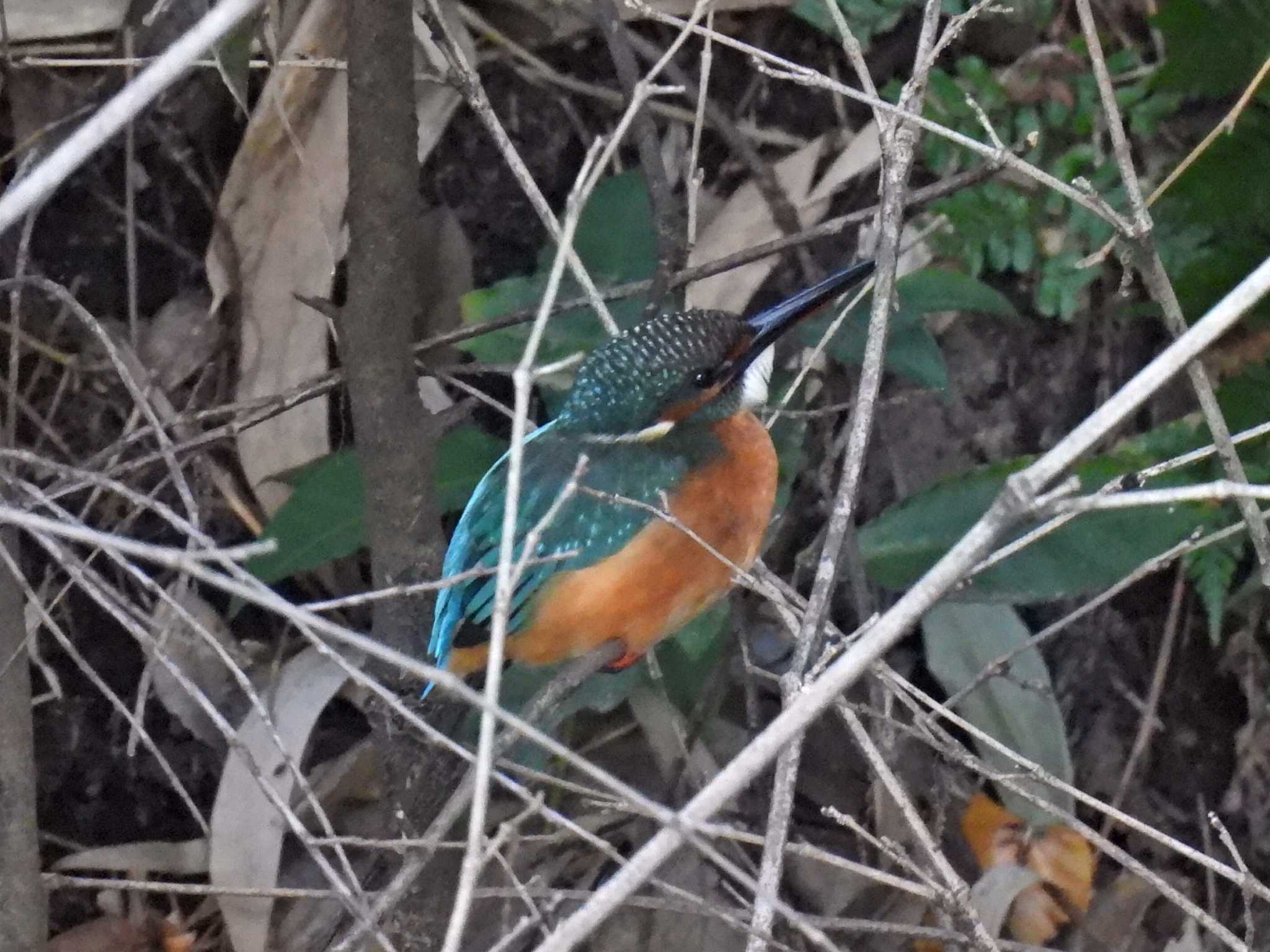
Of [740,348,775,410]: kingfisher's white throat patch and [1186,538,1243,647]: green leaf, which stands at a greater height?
[740,348,775,410]: kingfisher's white throat patch

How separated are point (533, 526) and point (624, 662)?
317mm

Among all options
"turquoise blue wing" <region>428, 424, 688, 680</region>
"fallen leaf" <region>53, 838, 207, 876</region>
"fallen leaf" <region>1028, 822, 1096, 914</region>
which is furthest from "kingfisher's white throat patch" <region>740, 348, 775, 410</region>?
"fallen leaf" <region>53, 838, 207, 876</region>

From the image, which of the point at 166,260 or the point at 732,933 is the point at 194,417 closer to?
the point at 166,260

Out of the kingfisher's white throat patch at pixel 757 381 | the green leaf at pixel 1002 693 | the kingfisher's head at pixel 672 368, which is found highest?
the kingfisher's head at pixel 672 368

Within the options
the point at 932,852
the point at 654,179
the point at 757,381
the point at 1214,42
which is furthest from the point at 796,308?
the point at 1214,42

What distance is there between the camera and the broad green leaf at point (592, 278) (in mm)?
2178

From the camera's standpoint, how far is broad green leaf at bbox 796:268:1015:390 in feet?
7.25

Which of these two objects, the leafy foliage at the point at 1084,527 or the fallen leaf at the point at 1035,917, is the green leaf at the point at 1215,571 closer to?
the leafy foliage at the point at 1084,527

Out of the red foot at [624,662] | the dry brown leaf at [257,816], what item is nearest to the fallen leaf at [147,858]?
the dry brown leaf at [257,816]

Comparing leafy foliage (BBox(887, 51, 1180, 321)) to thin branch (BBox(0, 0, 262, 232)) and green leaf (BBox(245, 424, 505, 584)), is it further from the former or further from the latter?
thin branch (BBox(0, 0, 262, 232))

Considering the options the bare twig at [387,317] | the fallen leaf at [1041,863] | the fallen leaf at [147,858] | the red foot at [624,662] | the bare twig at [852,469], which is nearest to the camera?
the bare twig at [852,469]

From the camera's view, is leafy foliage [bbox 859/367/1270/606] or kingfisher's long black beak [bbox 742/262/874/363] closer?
kingfisher's long black beak [bbox 742/262/874/363]

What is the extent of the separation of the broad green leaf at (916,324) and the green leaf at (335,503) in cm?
58

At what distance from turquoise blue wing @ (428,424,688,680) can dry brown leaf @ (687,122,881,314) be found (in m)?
0.75
